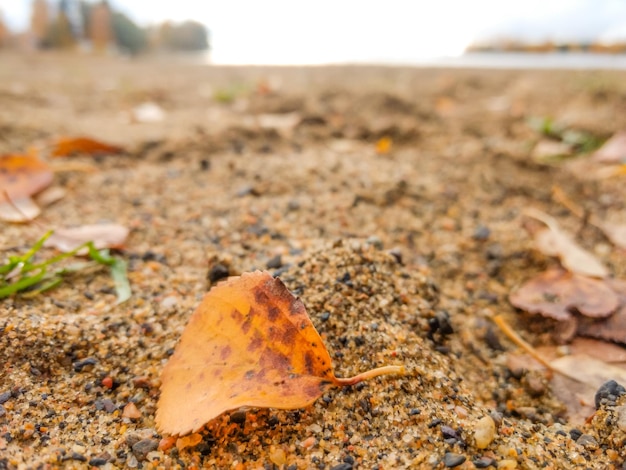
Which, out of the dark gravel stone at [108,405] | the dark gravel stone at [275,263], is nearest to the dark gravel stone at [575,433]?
the dark gravel stone at [275,263]

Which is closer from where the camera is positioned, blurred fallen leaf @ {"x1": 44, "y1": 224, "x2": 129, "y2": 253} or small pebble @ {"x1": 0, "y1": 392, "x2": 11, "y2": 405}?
small pebble @ {"x1": 0, "y1": 392, "x2": 11, "y2": 405}

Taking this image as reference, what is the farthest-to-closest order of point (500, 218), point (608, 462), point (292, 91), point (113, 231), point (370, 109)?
point (292, 91) → point (370, 109) → point (500, 218) → point (113, 231) → point (608, 462)

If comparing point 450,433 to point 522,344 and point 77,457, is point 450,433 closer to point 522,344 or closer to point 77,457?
point 522,344

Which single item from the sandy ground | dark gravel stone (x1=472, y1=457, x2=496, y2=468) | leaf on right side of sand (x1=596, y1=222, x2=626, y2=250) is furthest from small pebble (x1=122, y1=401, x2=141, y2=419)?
leaf on right side of sand (x1=596, y1=222, x2=626, y2=250)

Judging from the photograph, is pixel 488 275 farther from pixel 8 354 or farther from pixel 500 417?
pixel 8 354

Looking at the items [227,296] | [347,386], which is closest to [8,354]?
[227,296]

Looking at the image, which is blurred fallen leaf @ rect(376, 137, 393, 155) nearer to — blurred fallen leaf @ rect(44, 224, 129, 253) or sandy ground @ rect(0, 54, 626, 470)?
sandy ground @ rect(0, 54, 626, 470)

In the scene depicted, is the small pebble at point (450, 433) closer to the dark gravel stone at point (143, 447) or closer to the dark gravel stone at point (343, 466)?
the dark gravel stone at point (343, 466)
